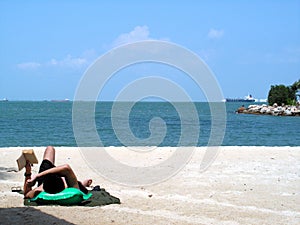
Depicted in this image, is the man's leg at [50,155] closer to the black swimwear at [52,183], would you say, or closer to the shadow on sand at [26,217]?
the black swimwear at [52,183]

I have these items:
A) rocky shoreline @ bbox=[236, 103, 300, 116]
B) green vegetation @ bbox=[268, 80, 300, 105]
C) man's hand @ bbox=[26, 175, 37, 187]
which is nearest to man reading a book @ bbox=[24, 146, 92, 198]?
man's hand @ bbox=[26, 175, 37, 187]

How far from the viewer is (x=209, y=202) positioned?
25.1ft

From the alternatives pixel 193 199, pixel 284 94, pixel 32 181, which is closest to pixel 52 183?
pixel 32 181

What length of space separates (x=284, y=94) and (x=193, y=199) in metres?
83.3

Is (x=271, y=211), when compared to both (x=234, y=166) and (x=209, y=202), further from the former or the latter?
(x=234, y=166)

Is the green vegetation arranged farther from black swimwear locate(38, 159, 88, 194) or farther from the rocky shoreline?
black swimwear locate(38, 159, 88, 194)

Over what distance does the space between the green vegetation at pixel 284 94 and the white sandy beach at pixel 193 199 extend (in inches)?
3034

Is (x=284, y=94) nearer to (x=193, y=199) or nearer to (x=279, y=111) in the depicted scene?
(x=279, y=111)

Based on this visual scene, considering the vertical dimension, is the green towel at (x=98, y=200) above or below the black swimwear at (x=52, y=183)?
below

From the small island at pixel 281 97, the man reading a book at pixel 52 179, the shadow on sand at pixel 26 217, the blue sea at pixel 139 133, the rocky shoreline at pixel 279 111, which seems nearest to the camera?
the shadow on sand at pixel 26 217

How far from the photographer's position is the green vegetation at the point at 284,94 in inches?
3418

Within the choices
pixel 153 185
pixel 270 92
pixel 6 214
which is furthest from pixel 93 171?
pixel 270 92

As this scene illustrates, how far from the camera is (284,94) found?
3433 inches

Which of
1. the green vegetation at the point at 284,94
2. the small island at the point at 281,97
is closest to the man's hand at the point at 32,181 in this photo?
the small island at the point at 281,97
